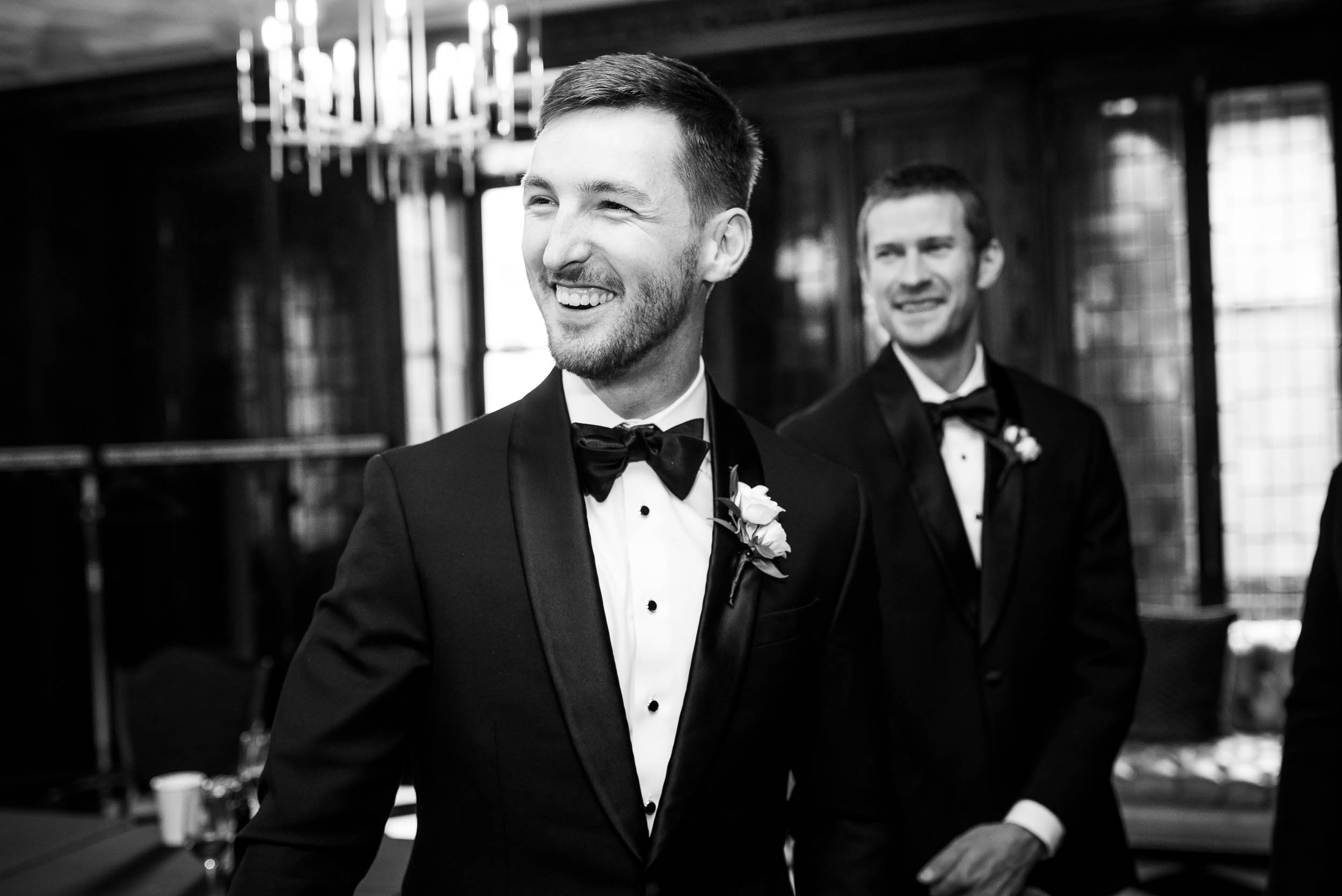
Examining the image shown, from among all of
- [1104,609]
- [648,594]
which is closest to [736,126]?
[648,594]

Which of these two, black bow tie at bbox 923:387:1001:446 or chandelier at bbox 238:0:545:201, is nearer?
black bow tie at bbox 923:387:1001:446

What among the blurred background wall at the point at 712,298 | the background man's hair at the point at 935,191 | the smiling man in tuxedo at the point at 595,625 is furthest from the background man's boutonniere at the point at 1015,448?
the blurred background wall at the point at 712,298

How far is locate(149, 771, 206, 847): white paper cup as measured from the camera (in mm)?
2621

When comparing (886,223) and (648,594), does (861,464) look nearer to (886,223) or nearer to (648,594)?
(886,223)

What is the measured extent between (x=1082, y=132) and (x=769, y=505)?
18.1 feet

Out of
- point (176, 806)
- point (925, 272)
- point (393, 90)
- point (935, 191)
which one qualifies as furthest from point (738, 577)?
point (393, 90)

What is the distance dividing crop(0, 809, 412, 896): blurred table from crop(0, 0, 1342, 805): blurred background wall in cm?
439

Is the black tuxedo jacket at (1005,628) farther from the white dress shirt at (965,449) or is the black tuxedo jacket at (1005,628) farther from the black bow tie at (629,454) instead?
the black bow tie at (629,454)

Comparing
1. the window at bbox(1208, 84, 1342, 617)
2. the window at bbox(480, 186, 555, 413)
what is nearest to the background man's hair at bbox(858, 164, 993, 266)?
the window at bbox(1208, 84, 1342, 617)

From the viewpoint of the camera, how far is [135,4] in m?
6.36

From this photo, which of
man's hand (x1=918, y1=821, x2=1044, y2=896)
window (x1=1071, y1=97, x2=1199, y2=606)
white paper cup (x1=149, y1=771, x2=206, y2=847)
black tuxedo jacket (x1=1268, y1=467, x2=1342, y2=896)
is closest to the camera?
black tuxedo jacket (x1=1268, y1=467, x2=1342, y2=896)

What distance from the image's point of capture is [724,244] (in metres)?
1.51

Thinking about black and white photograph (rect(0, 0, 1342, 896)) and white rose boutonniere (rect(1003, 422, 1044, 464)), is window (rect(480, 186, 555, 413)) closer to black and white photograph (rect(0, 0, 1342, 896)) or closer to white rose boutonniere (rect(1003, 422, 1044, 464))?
black and white photograph (rect(0, 0, 1342, 896))

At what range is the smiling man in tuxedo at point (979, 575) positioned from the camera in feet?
7.13
